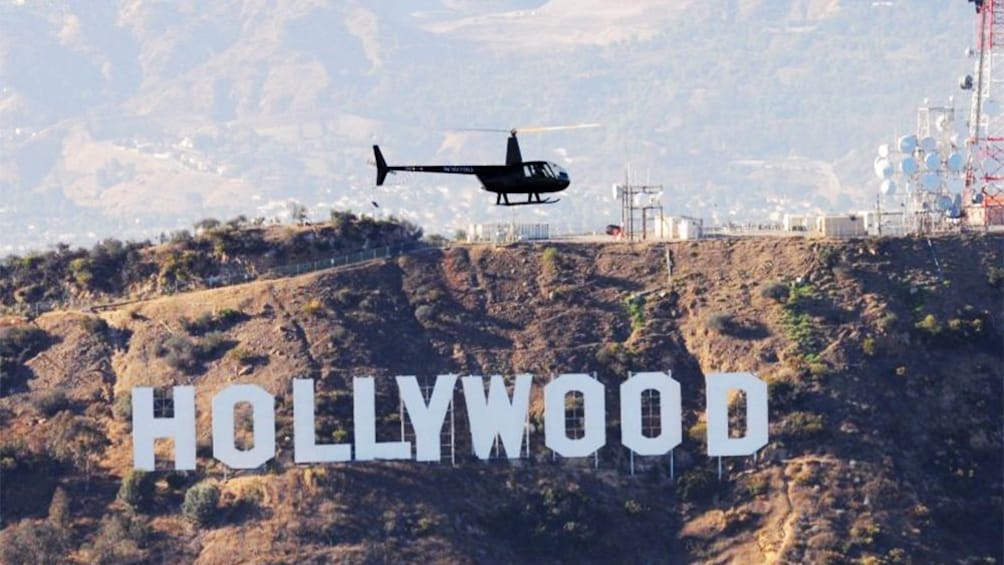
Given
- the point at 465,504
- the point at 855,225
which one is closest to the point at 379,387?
the point at 465,504

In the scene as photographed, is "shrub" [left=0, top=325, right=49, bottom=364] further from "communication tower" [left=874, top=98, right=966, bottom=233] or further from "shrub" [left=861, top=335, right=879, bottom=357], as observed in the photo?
"communication tower" [left=874, top=98, right=966, bottom=233]

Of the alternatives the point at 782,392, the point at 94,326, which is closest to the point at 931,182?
the point at 782,392

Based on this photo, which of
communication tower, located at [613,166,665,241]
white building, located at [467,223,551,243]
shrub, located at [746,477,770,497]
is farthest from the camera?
white building, located at [467,223,551,243]

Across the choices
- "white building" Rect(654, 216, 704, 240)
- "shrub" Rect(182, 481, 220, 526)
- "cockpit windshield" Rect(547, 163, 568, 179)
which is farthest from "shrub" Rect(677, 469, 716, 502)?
"white building" Rect(654, 216, 704, 240)

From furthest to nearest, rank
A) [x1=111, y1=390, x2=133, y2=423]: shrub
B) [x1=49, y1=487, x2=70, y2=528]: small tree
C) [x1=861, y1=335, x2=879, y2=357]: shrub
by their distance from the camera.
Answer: [x1=861, y1=335, x2=879, y2=357]: shrub → [x1=111, y1=390, x2=133, y2=423]: shrub → [x1=49, y1=487, x2=70, y2=528]: small tree

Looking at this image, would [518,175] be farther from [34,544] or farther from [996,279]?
[996,279]

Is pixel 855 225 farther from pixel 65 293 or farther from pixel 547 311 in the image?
pixel 65 293

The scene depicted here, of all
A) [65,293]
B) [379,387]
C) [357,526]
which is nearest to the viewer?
[357,526]
